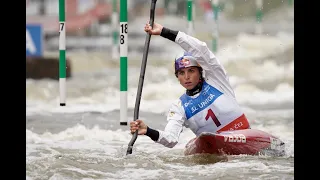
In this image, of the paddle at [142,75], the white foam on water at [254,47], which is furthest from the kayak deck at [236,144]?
the white foam on water at [254,47]

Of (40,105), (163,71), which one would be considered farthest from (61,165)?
(163,71)

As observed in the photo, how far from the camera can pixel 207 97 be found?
24.6 ft

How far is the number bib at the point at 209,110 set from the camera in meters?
7.46

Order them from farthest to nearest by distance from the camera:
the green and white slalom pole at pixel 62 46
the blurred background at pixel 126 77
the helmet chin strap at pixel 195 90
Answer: the green and white slalom pole at pixel 62 46 → the blurred background at pixel 126 77 → the helmet chin strap at pixel 195 90

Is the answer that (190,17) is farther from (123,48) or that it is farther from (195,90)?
(195,90)

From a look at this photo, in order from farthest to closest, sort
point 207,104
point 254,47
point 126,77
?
point 254,47 → point 126,77 → point 207,104

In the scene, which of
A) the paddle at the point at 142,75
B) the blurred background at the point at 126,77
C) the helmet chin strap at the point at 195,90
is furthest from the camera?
the blurred background at the point at 126,77

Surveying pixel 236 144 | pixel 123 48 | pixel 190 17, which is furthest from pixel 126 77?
pixel 190 17

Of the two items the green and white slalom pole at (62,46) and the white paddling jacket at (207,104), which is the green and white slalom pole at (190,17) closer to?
the green and white slalom pole at (62,46)

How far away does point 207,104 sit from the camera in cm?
747

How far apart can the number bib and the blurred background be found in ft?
1.33

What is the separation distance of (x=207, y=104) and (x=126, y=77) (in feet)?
4.13

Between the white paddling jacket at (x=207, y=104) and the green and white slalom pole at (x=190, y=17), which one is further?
the green and white slalom pole at (x=190, y=17)
